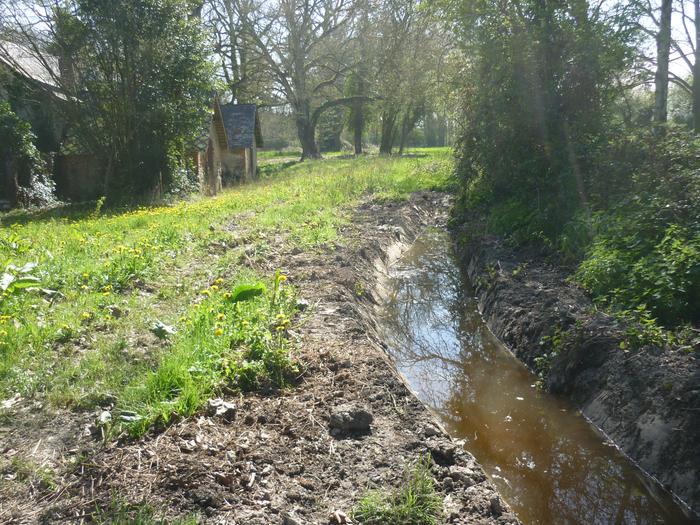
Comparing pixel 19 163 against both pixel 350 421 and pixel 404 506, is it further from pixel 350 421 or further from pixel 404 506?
pixel 404 506

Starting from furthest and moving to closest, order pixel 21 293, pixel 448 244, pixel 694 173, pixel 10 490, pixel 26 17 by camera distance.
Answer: pixel 26 17 → pixel 448 244 → pixel 694 173 → pixel 21 293 → pixel 10 490

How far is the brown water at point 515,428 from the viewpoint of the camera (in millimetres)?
4055

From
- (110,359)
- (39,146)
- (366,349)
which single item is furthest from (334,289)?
(39,146)

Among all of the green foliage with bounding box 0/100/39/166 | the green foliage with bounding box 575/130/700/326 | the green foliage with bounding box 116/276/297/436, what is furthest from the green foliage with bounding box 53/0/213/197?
the green foliage with bounding box 575/130/700/326

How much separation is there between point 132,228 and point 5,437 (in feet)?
25.9

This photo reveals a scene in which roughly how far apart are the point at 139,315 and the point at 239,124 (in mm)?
23907

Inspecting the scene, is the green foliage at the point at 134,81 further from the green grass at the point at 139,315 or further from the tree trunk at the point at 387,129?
the tree trunk at the point at 387,129

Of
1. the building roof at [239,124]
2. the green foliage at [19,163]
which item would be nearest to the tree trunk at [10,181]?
the green foliage at [19,163]

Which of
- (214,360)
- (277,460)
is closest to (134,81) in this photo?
(214,360)

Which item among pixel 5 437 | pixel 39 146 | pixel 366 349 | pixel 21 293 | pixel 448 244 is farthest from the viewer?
pixel 39 146

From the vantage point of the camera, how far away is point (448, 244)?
508 inches

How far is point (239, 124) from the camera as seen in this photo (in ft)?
91.2

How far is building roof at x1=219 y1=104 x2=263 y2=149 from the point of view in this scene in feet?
88.5

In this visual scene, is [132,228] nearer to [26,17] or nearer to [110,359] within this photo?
[110,359]
